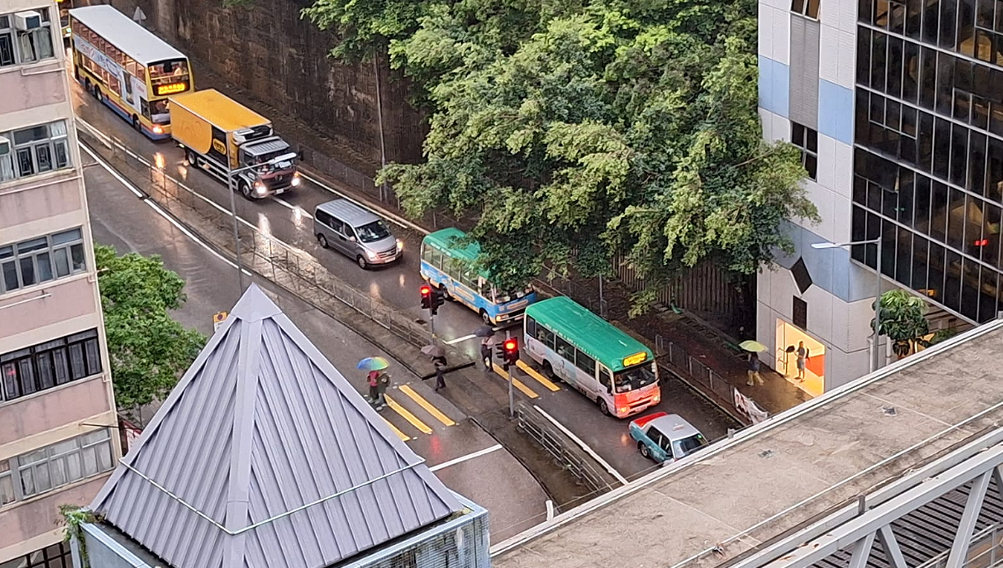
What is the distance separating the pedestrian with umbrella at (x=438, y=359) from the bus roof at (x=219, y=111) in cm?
2076

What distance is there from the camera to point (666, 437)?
4825 centimetres

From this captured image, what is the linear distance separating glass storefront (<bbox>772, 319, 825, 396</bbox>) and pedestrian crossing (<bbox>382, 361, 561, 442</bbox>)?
25.7ft

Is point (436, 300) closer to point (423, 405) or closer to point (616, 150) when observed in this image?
point (423, 405)

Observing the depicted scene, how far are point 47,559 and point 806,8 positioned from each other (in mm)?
28843

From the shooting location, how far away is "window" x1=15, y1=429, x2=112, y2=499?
40.2 meters

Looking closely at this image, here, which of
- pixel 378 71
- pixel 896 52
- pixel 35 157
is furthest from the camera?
pixel 378 71

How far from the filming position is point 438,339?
58.2 m

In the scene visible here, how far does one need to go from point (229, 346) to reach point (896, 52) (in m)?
32.8

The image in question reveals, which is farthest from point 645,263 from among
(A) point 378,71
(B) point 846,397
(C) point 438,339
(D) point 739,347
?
(A) point 378,71

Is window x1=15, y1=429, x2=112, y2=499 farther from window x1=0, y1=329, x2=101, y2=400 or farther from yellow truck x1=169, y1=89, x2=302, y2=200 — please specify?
yellow truck x1=169, y1=89, x2=302, y2=200

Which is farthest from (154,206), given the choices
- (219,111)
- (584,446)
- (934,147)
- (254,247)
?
(934,147)

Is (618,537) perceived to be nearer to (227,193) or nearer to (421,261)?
(421,261)

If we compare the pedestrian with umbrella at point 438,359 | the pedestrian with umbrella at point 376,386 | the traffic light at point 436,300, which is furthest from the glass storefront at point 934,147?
the pedestrian with umbrella at point 376,386

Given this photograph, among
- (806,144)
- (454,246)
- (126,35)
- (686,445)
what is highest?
(806,144)
